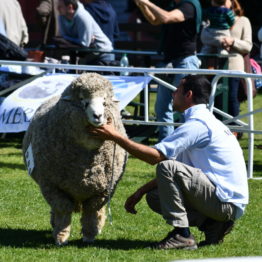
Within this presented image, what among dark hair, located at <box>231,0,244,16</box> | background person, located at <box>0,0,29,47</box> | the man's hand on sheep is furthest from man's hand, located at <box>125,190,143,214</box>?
background person, located at <box>0,0,29,47</box>

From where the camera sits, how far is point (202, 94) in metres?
5.73

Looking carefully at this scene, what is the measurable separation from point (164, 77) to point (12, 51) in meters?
2.08

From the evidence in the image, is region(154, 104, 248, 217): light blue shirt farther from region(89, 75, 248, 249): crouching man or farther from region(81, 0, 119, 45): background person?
region(81, 0, 119, 45): background person

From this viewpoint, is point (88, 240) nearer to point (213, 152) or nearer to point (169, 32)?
point (213, 152)

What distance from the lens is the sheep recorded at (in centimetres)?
554

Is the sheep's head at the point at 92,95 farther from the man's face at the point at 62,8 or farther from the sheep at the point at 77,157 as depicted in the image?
A: the man's face at the point at 62,8

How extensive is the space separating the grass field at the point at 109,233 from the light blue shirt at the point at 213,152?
0.41 m

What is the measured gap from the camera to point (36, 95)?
9.05 meters

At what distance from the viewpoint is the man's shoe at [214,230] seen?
5.80 meters

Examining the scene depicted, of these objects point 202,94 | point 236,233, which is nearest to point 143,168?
point 236,233

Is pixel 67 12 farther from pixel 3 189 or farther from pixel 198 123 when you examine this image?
pixel 198 123

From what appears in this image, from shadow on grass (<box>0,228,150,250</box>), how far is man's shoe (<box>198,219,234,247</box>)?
0.41m

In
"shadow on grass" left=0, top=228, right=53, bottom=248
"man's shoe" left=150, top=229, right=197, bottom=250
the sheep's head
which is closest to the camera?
the sheep's head

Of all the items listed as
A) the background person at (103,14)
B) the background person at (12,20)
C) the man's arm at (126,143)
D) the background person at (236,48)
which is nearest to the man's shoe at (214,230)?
the man's arm at (126,143)
